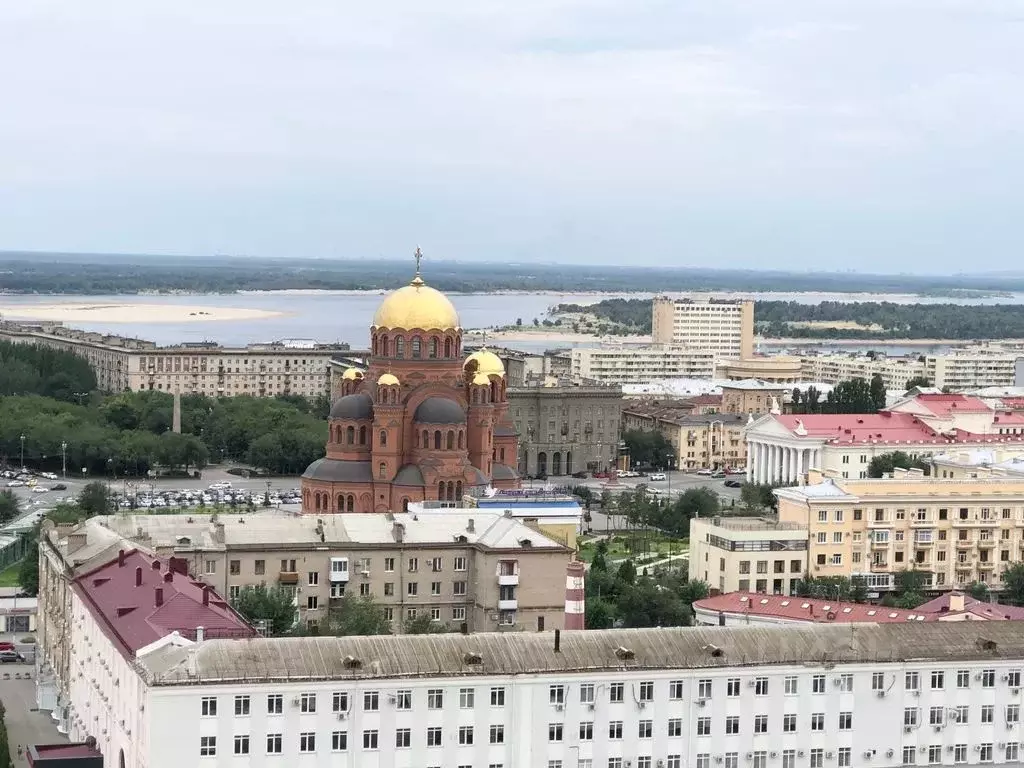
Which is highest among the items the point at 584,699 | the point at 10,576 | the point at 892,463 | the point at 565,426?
the point at 584,699

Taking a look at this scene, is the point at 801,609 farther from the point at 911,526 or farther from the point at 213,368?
the point at 213,368

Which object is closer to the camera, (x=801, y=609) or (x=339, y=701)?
(x=339, y=701)

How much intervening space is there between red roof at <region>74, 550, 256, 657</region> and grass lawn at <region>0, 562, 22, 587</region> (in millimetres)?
16910

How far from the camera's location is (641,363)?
470ft

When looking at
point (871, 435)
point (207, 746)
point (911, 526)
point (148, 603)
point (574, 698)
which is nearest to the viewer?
point (207, 746)

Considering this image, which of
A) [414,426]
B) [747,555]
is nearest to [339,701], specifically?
[747,555]

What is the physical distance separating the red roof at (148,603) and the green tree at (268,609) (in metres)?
2.37

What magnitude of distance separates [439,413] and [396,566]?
15.3 meters

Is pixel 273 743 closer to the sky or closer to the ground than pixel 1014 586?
closer to the sky

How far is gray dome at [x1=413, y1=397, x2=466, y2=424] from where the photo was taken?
63.0 meters

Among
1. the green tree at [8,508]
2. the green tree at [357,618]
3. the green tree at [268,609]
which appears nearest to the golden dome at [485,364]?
the green tree at [8,508]

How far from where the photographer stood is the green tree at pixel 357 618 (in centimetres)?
4366

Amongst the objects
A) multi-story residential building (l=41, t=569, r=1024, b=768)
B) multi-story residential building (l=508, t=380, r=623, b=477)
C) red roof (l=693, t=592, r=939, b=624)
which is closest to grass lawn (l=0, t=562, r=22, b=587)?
red roof (l=693, t=592, r=939, b=624)

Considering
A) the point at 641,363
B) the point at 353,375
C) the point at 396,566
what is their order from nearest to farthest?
the point at 396,566, the point at 353,375, the point at 641,363
